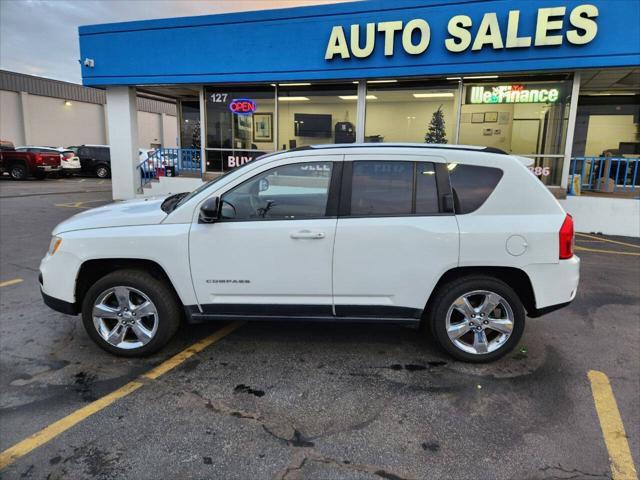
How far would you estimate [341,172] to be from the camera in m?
3.69

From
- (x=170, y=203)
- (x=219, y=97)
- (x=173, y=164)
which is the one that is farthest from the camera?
(x=173, y=164)

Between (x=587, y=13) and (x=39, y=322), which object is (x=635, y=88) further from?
(x=39, y=322)

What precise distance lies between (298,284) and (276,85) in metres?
10.4

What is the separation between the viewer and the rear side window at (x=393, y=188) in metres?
3.62

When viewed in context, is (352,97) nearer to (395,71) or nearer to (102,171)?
(395,71)

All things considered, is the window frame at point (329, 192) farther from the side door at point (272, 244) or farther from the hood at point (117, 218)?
the hood at point (117, 218)

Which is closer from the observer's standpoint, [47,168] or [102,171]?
[47,168]

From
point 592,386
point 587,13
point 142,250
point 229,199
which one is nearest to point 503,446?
point 592,386

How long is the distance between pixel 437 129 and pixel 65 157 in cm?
1956

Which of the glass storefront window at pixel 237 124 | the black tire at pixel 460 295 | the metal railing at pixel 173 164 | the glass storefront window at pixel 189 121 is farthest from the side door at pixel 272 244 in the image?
the glass storefront window at pixel 189 121

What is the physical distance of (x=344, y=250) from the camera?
11.7 ft

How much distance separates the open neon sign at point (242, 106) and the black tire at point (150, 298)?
1046 centimetres

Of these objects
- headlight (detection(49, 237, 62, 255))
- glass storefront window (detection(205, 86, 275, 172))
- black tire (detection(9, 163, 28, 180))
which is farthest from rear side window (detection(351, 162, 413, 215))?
black tire (detection(9, 163, 28, 180))

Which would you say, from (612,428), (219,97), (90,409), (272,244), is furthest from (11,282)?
(219,97)
